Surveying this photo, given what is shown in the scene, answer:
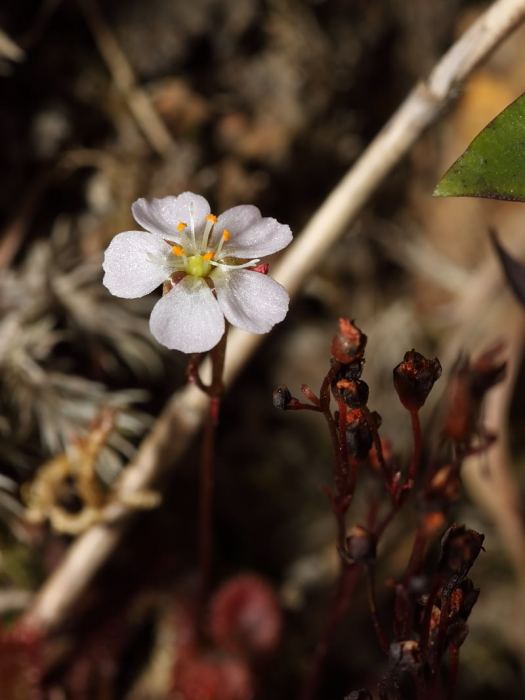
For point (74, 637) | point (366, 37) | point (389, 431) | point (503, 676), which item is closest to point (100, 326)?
point (74, 637)

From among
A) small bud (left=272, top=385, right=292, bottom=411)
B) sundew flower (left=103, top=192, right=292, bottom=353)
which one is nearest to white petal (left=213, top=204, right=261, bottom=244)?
sundew flower (left=103, top=192, right=292, bottom=353)

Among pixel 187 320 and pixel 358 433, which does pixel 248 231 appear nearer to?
pixel 187 320

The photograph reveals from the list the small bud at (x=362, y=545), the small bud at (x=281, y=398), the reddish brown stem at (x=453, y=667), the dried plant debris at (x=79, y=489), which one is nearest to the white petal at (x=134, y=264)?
the small bud at (x=281, y=398)

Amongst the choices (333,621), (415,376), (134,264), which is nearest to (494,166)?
(415,376)

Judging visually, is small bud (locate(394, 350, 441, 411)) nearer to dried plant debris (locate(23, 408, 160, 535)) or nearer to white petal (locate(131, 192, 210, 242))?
white petal (locate(131, 192, 210, 242))

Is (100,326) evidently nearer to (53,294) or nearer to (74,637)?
(53,294)

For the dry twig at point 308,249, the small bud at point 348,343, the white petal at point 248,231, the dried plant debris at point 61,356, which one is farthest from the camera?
the dried plant debris at point 61,356

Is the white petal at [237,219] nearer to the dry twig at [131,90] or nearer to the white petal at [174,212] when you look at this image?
the white petal at [174,212]
